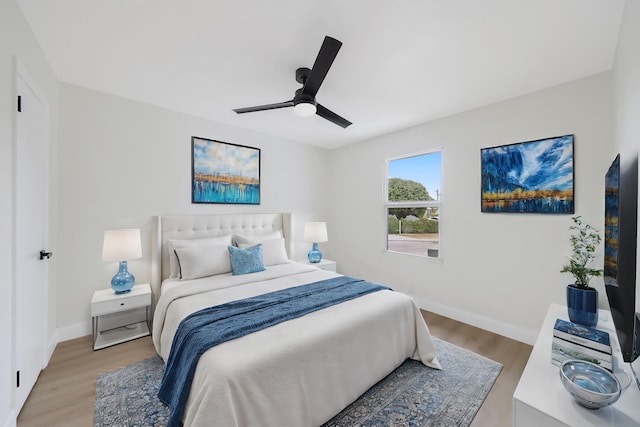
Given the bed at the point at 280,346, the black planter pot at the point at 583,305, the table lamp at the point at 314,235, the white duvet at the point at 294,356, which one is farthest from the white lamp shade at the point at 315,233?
the black planter pot at the point at 583,305

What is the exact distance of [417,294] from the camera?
353cm

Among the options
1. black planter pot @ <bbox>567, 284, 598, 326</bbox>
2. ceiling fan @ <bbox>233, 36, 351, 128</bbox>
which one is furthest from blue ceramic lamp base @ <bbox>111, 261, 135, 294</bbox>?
black planter pot @ <bbox>567, 284, 598, 326</bbox>

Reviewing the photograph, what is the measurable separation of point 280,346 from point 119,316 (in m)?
2.42

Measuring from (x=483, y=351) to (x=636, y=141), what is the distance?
6.81 feet

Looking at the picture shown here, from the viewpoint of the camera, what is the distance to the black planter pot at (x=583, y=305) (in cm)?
169

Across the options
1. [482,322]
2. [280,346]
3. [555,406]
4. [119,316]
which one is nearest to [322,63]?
[280,346]

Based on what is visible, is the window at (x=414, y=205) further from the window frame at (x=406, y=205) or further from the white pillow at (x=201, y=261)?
the white pillow at (x=201, y=261)

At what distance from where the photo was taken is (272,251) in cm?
333

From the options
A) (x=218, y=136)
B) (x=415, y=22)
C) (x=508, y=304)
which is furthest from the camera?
(x=218, y=136)

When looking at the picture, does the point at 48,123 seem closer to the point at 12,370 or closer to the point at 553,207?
the point at 12,370

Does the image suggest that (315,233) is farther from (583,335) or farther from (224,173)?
(583,335)

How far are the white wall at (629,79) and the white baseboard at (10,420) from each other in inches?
121

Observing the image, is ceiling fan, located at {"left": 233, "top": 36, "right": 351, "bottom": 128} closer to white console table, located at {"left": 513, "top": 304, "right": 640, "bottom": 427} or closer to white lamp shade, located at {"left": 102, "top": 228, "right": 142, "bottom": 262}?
white lamp shade, located at {"left": 102, "top": 228, "right": 142, "bottom": 262}

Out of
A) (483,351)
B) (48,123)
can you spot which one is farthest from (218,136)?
(483,351)
